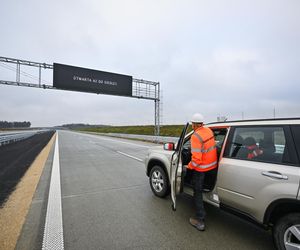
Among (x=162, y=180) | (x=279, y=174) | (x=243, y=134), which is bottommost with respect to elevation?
(x=162, y=180)

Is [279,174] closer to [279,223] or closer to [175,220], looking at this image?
[279,223]

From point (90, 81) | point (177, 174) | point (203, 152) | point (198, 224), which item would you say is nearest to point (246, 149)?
point (203, 152)

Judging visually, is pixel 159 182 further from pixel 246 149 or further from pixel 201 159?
pixel 246 149

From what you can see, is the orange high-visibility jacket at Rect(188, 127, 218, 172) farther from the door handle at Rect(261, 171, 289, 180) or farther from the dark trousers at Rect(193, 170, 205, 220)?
the door handle at Rect(261, 171, 289, 180)

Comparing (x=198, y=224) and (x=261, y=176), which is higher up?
(x=261, y=176)

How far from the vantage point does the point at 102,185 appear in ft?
17.7

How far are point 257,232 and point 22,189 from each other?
561 centimetres

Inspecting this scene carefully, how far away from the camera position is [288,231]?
219cm

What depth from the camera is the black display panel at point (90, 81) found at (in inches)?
674

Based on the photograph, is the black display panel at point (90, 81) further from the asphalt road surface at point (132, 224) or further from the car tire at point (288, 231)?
the car tire at point (288, 231)

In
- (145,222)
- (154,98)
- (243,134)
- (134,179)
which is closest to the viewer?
(243,134)

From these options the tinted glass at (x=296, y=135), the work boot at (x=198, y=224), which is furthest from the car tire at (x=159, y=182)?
the tinted glass at (x=296, y=135)

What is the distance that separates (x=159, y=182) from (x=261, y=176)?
8.10 ft

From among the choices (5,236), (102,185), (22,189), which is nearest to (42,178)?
(22,189)
